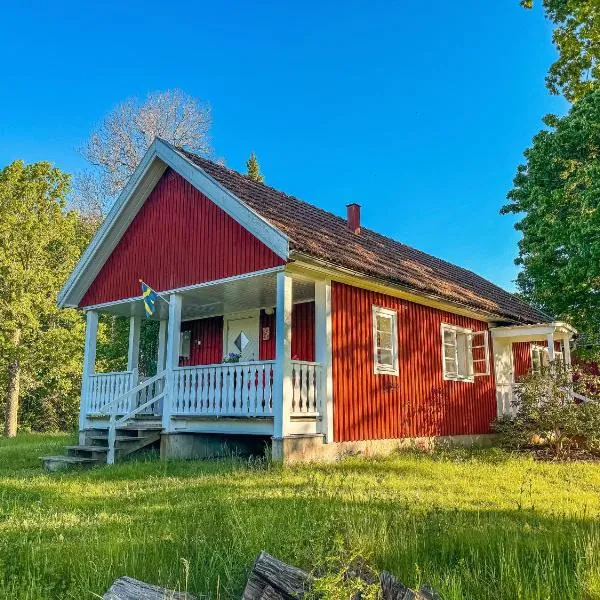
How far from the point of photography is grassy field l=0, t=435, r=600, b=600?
149 inches

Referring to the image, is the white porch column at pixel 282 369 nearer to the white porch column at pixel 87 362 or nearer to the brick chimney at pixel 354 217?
the brick chimney at pixel 354 217

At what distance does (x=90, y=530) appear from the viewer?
5.23 meters

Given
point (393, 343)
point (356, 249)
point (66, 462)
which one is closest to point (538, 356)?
point (393, 343)

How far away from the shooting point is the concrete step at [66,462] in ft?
36.5

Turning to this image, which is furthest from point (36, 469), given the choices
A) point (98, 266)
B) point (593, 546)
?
point (593, 546)

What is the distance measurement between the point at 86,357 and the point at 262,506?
32.4 feet

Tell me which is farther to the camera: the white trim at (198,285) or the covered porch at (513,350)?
the covered porch at (513,350)

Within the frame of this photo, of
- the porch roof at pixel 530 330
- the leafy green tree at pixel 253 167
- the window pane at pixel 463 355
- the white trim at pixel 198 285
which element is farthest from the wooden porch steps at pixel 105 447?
the leafy green tree at pixel 253 167

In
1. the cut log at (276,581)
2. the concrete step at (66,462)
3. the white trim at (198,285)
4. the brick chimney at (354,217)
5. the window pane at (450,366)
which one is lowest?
the concrete step at (66,462)

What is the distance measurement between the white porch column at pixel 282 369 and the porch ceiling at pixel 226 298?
2.40 ft

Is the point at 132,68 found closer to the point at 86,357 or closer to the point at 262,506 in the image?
the point at 86,357

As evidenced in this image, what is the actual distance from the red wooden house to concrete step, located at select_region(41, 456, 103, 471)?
336 mm

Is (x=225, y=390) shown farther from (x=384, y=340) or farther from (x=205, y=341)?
(x=205, y=341)

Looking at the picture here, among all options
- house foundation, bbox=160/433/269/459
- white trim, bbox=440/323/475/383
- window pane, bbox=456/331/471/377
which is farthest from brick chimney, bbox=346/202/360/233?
house foundation, bbox=160/433/269/459
